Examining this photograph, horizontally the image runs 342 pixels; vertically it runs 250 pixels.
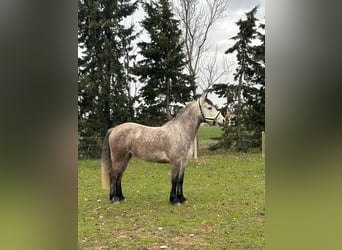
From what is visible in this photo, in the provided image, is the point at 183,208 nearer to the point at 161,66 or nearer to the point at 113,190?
the point at 113,190

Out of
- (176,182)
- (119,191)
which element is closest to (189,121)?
(176,182)

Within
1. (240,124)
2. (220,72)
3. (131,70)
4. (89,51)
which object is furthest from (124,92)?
(240,124)

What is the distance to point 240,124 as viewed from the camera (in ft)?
14.3

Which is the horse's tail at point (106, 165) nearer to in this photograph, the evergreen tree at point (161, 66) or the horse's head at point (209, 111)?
the evergreen tree at point (161, 66)

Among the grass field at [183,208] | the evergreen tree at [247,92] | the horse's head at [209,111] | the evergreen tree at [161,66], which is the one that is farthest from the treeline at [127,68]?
the horse's head at [209,111]

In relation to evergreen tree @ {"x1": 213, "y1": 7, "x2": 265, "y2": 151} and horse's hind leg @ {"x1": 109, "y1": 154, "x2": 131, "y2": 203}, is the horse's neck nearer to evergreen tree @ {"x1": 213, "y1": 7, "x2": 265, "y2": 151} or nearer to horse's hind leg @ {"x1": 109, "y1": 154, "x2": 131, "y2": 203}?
horse's hind leg @ {"x1": 109, "y1": 154, "x2": 131, "y2": 203}

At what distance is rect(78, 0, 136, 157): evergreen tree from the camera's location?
12.5 ft

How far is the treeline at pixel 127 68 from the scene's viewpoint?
3.80 m

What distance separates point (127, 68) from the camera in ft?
12.9

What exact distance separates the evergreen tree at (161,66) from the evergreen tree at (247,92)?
0.65 m
